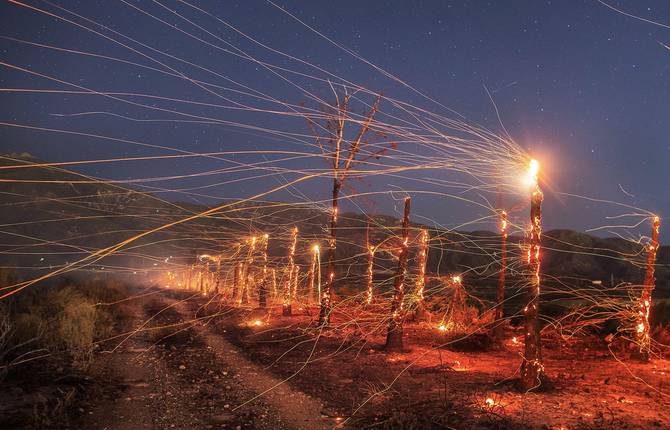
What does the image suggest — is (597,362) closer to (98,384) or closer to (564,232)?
(98,384)

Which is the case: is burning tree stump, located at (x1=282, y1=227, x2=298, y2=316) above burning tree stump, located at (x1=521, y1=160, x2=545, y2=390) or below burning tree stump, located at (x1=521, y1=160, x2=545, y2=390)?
below

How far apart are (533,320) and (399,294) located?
16.6ft

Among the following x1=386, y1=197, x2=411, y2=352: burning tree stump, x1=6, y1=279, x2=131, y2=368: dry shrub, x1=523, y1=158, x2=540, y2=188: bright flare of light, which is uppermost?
x1=523, y1=158, x2=540, y2=188: bright flare of light

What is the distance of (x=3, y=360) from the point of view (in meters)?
12.1

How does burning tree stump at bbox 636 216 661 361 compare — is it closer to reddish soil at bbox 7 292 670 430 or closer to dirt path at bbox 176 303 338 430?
reddish soil at bbox 7 292 670 430

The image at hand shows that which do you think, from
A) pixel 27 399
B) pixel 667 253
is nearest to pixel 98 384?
pixel 27 399

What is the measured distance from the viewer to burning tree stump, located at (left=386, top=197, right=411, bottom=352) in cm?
1466

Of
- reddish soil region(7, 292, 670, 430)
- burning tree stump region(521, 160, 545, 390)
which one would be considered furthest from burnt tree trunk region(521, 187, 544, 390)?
reddish soil region(7, 292, 670, 430)

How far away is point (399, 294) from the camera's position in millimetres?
14617

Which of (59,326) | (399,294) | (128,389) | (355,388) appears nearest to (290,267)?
(399,294)

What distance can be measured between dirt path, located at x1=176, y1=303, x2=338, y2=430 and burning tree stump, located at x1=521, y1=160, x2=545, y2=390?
4.97 m

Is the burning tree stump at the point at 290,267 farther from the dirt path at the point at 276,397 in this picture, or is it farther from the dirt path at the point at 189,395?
the dirt path at the point at 276,397

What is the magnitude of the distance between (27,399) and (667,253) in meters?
86.9

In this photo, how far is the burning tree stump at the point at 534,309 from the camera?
1021cm
